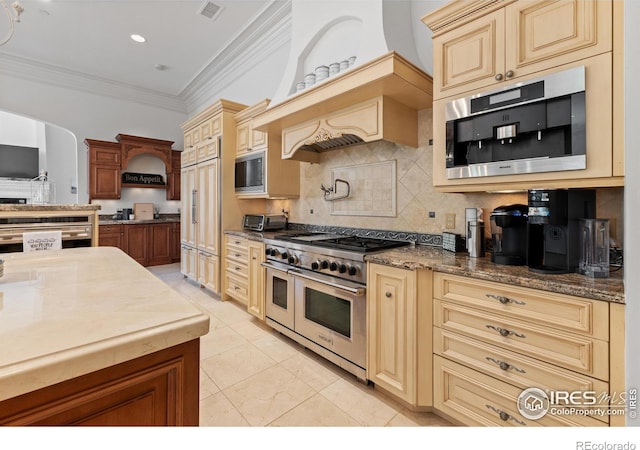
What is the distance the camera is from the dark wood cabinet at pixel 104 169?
204 inches

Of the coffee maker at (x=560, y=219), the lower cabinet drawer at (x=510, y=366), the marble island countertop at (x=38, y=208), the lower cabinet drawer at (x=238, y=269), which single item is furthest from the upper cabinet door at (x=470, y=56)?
the marble island countertop at (x=38, y=208)

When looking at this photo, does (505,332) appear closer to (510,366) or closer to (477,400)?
(510,366)

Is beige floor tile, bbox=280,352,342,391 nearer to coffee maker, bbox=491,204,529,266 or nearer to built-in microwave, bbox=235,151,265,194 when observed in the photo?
coffee maker, bbox=491,204,529,266

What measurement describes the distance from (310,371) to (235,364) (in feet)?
1.96

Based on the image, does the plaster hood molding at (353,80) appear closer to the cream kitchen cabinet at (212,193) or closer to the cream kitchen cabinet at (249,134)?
the cream kitchen cabinet at (249,134)

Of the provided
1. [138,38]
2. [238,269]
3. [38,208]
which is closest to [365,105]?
[238,269]

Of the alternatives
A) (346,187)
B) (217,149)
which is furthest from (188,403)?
(217,149)

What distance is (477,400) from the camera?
57.2 inches

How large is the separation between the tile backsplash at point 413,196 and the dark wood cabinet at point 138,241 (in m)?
4.09

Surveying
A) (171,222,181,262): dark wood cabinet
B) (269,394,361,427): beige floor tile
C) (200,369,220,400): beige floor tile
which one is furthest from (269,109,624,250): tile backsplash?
(171,222,181,262): dark wood cabinet

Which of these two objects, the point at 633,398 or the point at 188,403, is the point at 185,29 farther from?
the point at 633,398

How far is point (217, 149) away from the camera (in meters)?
3.67

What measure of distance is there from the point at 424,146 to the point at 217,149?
103 inches

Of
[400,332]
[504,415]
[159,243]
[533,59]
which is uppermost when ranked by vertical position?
[533,59]
